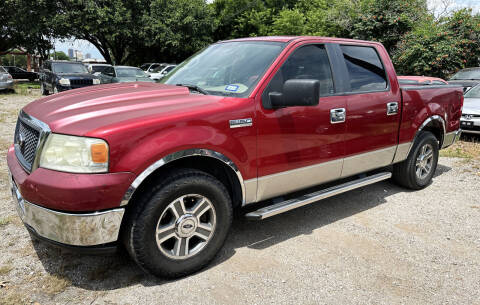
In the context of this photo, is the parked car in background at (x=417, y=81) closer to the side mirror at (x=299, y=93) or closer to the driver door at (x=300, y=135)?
the driver door at (x=300, y=135)

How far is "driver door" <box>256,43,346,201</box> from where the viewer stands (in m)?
3.30

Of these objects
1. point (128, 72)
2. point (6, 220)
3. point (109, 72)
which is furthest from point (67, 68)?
point (6, 220)

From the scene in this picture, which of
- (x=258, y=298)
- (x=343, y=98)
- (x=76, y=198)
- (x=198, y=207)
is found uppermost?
(x=343, y=98)

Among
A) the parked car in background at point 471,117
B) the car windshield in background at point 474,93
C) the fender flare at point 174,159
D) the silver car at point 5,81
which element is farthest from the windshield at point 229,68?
the silver car at point 5,81

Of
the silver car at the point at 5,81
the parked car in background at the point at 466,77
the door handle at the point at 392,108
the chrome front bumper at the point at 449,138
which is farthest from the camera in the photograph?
the silver car at the point at 5,81

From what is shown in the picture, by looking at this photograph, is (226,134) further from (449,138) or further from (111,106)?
(449,138)

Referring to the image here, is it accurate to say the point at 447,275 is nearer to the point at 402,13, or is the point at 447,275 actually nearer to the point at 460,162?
the point at 460,162

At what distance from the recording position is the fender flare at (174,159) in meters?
2.60

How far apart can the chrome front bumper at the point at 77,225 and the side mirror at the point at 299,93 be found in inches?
60.0

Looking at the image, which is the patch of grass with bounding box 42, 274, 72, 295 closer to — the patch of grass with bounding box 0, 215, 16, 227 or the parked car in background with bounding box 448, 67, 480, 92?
the patch of grass with bounding box 0, 215, 16, 227

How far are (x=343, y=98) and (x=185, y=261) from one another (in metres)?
2.17

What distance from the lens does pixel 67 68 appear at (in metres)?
16.7

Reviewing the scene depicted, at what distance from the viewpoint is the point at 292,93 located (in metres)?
3.09

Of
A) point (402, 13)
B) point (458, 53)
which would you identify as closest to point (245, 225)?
point (458, 53)
